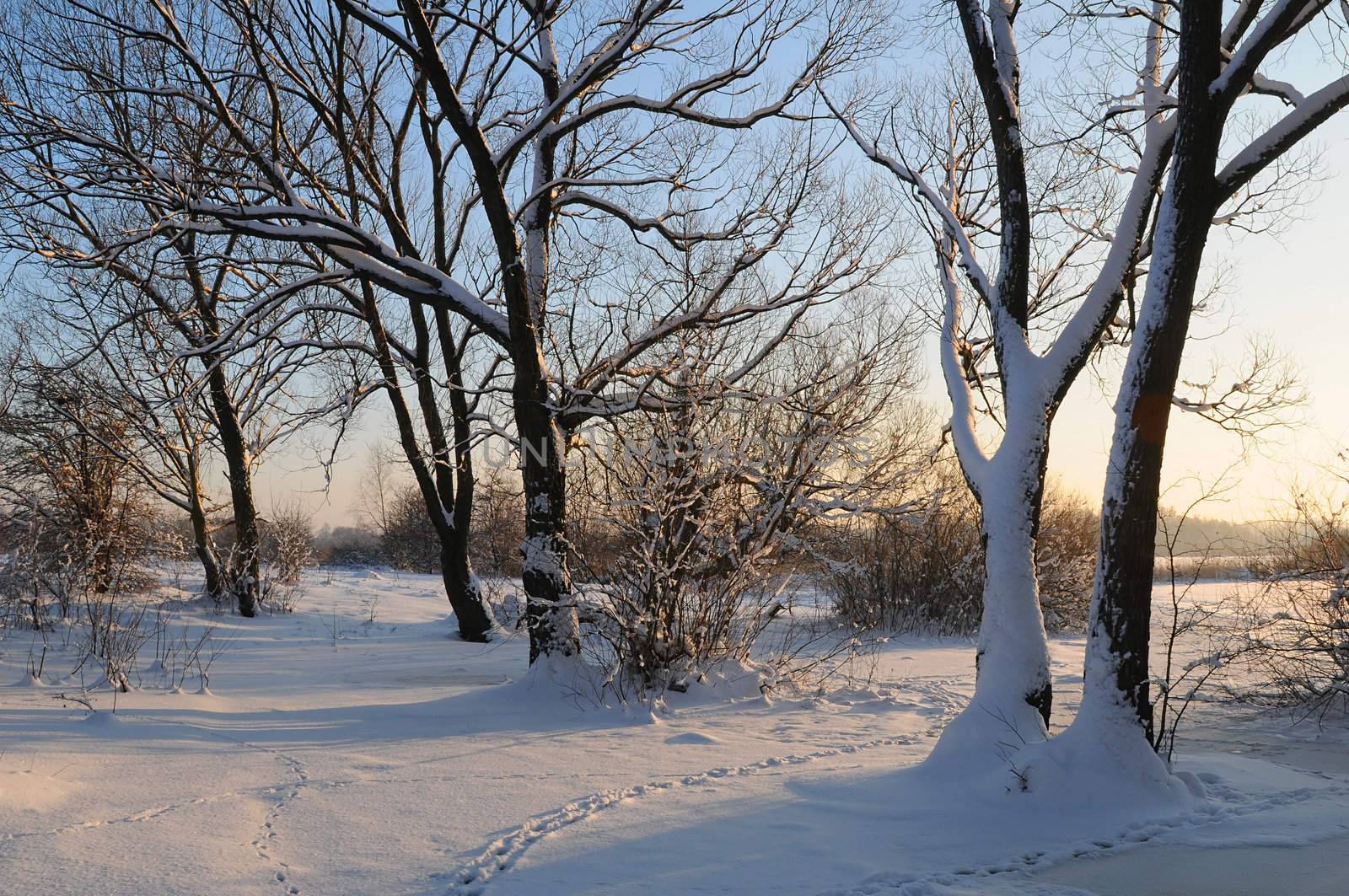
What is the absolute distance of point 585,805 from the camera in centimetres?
473

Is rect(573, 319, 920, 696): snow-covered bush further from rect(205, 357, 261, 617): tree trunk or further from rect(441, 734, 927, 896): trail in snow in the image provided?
rect(205, 357, 261, 617): tree trunk

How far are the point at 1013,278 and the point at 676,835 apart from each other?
4274 millimetres

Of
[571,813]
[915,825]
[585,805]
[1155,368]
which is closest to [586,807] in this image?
[585,805]

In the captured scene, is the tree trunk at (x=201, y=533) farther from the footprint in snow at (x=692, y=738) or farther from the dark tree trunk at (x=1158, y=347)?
the dark tree trunk at (x=1158, y=347)

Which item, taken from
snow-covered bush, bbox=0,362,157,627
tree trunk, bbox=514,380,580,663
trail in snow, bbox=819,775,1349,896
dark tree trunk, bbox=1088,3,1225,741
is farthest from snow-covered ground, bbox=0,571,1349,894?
snow-covered bush, bbox=0,362,157,627

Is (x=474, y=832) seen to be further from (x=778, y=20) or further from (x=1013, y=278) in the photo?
(x=778, y=20)

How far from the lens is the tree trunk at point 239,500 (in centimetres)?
1416

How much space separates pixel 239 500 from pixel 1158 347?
1372 centimetres

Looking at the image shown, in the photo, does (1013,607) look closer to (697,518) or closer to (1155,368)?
(1155,368)

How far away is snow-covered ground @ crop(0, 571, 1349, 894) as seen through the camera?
378 cm

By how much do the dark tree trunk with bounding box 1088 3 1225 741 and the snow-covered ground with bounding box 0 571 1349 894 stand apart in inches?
31.7

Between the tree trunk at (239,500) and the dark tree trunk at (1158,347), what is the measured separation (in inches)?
506

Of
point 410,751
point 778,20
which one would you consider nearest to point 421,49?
point 778,20

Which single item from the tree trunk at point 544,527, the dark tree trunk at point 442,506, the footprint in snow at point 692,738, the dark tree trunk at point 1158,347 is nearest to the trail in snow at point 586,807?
the footprint in snow at point 692,738
